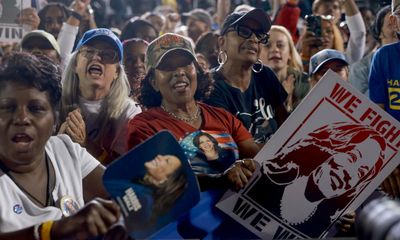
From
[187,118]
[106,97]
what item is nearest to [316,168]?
[187,118]

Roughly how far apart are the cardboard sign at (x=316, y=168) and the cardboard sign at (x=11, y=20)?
66.4 inches

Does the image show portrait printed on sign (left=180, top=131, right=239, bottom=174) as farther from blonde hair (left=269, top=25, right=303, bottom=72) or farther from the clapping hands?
blonde hair (left=269, top=25, right=303, bottom=72)

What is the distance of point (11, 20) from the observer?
4273mm

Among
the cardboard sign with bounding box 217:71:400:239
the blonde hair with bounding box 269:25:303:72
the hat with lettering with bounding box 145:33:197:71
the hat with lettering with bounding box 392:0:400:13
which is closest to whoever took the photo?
the cardboard sign with bounding box 217:71:400:239

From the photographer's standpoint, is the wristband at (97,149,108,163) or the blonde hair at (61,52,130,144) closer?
the wristband at (97,149,108,163)

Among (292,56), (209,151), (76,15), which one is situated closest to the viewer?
(209,151)

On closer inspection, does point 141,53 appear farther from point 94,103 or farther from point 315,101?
point 315,101

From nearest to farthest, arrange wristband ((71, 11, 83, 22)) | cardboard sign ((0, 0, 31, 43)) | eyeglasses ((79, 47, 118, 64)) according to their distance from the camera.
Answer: eyeglasses ((79, 47, 118, 64)) < cardboard sign ((0, 0, 31, 43)) < wristband ((71, 11, 83, 22))

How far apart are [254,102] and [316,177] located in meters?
0.84

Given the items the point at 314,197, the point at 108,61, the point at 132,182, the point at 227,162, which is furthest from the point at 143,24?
the point at 132,182

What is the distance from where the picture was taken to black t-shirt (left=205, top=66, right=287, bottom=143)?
3.80m

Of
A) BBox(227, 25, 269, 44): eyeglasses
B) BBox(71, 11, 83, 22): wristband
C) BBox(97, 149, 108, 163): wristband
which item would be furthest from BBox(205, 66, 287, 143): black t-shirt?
BBox(71, 11, 83, 22): wristband

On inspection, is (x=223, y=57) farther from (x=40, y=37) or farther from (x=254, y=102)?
(x=40, y=37)

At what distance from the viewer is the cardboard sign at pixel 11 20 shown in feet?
14.0
